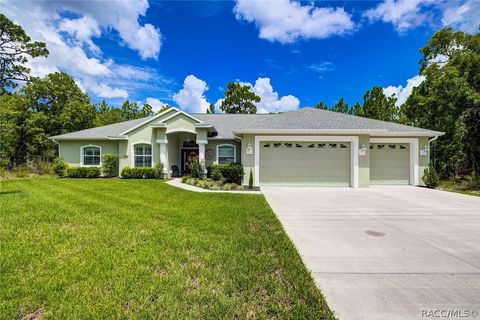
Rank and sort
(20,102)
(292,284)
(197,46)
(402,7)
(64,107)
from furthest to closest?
(64,107)
(20,102)
(197,46)
(402,7)
(292,284)

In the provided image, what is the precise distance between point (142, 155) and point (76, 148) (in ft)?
17.1

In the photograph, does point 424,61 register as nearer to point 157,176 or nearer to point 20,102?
point 157,176

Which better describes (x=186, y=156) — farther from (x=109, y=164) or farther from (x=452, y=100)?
(x=452, y=100)

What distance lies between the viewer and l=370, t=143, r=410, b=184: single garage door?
43.0 ft

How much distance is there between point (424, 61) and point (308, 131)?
50.1 ft

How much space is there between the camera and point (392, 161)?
13.1m

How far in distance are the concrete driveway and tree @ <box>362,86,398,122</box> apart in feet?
57.5

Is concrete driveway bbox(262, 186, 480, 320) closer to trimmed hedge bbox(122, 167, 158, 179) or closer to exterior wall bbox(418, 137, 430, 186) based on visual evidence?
exterior wall bbox(418, 137, 430, 186)

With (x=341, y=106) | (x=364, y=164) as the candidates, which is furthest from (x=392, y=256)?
(x=341, y=106)

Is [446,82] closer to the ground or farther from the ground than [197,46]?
closer to the ground

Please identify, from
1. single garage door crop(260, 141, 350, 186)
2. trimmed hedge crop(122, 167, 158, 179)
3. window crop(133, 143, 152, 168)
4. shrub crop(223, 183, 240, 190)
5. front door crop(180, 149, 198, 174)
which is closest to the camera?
shrub crop(223, 183, 240, 190)

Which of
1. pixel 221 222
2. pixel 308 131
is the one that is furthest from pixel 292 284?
pixel 308 131

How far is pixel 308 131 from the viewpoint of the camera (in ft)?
38.8

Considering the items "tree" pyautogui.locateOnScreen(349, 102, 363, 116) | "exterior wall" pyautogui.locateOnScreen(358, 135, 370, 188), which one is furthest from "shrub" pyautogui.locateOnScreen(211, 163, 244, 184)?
"tree" pyautogui.locateOnScreen(349, 102, 363, 116)
